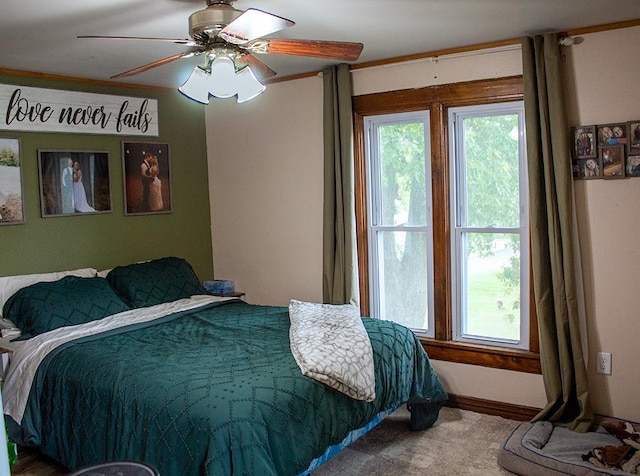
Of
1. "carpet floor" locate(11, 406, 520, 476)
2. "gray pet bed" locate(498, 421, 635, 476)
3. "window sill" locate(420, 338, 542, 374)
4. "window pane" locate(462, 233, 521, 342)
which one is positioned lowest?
"carpet floor" locate(11, 406, 520, 476)

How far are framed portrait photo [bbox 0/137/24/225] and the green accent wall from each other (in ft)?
0.13

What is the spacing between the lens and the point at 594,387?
11.3ft

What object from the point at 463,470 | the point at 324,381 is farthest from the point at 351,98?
the point at 463,470

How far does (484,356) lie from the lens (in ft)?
12.6

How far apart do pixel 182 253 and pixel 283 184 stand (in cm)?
103

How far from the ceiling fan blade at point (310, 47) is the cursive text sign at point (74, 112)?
2.03 m

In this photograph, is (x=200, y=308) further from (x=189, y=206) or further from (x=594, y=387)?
(x=594, y=387)

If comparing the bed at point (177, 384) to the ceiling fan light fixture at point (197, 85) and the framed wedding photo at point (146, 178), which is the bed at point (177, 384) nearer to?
the framed wedding photo at point (146, 178)

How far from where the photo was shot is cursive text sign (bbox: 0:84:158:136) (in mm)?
3840

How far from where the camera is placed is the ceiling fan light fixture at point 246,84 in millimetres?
2730

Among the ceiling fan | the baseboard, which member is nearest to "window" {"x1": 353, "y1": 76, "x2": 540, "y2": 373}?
the baseboard

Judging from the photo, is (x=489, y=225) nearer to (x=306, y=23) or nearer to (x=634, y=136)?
(x=634, y=136)

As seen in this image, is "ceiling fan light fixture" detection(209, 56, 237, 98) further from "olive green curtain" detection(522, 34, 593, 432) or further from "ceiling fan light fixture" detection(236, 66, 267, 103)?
"olive green curtain" detection(522, 34, 593, 432)

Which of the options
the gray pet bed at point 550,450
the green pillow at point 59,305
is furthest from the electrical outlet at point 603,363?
the green pillow at point 59,305
